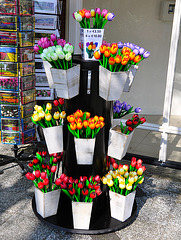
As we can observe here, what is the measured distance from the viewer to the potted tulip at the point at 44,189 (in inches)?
98.1

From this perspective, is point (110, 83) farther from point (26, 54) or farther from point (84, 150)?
point (26, 54)

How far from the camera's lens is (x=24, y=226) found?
8.52 feet

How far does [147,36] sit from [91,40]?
227cm

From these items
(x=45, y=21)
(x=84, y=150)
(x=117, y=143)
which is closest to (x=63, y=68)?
(x=84, y=150)

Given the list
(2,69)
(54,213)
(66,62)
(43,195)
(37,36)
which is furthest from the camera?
(37,36)

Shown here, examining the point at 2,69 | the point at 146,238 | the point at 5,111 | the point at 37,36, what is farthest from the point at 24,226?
the point at 37,36

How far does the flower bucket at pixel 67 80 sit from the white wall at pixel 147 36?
210cm

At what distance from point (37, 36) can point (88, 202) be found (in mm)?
2367

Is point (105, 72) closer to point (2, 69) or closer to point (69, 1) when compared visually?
point (2, 69)

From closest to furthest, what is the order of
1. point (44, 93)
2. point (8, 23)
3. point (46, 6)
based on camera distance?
point (8, 23) < point (46, 6) < point (44, 93)

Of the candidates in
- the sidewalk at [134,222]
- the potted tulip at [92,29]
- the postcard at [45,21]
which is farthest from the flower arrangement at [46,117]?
the postcard at [45,21]

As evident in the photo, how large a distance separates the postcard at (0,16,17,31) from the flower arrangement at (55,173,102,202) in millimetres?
1618

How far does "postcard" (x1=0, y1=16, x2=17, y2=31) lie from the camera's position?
315 centimetres

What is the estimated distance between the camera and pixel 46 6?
12.8 feet
